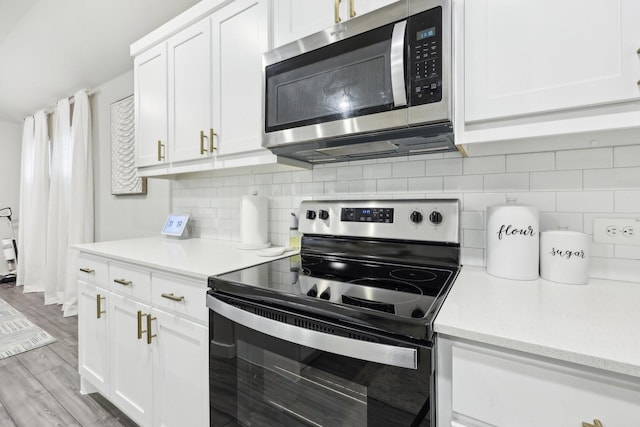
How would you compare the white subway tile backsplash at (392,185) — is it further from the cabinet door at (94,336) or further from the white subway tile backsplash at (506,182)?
the cabinet door at (94,336)

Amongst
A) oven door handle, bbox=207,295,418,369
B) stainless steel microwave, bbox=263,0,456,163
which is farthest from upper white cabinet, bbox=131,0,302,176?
oven door handle, bbox=207,295,418,369

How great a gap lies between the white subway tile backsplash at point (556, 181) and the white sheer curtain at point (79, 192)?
3929 mm

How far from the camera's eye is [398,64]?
949 mm

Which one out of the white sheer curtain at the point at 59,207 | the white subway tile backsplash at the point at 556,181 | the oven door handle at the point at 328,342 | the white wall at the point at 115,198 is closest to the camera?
the oven door handle at the point at 328,342

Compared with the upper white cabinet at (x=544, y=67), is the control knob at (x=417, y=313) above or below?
below

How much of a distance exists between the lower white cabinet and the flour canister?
1.09 m

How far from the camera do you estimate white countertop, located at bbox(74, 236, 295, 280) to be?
47.2 inches

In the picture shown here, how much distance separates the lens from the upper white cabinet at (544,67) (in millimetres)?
725

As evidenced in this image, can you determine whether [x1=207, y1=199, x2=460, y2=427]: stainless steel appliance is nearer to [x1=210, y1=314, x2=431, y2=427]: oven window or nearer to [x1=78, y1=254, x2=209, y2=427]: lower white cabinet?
[x1=210, y1=314, x2=431, y2=427]: oven window

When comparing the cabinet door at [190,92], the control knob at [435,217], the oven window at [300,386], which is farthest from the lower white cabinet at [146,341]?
the control knob at [435,217]

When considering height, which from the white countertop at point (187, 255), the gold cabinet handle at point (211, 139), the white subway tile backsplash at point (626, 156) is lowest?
the white countertop at point (187, 255)

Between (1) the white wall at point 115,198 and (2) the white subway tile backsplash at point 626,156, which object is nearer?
(2) the white subway tile backsplash at point 626,156

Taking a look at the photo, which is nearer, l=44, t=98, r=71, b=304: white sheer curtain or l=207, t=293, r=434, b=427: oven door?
l=207, t=293, r=434, b=427: oven door

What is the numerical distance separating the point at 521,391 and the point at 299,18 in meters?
1.43
